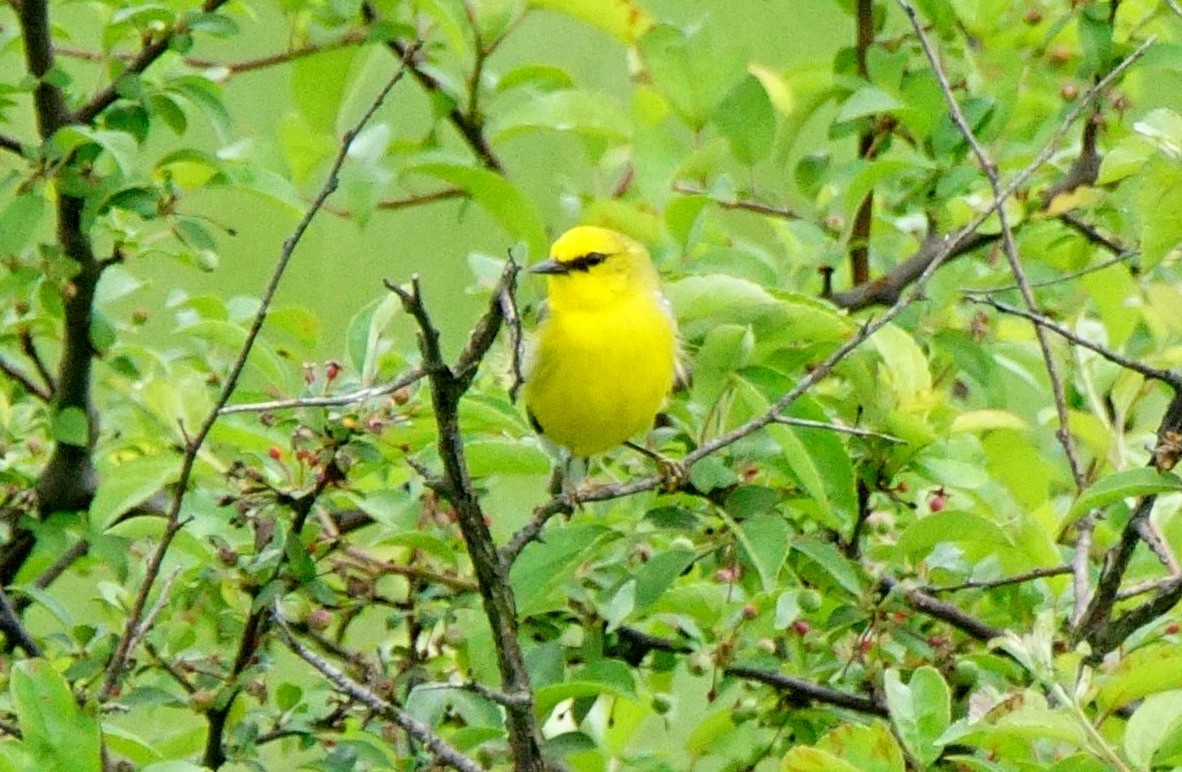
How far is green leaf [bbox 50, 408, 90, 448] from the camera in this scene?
2439 millimetres

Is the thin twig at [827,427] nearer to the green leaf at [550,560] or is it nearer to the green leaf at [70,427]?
the green leaf at [550,560]

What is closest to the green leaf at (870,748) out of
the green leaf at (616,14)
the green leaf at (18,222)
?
the green leaf at (18,222)

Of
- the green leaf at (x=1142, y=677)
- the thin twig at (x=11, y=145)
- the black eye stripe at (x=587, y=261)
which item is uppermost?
Result: the thin twig at (x=11, y=145)

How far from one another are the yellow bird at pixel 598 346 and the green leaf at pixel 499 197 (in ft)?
0.26

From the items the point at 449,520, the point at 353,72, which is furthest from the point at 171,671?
the point at 353,72

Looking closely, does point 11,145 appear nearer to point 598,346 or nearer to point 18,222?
point 18,222

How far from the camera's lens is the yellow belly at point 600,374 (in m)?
2.70

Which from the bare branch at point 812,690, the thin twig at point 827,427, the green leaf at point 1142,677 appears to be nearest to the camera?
the green leaf at point 1142,677

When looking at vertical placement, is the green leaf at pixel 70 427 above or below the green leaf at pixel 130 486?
below

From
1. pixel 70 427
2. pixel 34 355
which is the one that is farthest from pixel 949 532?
pixel 34 355

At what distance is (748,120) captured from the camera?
2631 millimetres

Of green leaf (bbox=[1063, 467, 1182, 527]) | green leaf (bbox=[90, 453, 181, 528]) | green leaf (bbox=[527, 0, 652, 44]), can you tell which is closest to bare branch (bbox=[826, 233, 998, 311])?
green leaf (bbox=[527, 0, 652, 44])

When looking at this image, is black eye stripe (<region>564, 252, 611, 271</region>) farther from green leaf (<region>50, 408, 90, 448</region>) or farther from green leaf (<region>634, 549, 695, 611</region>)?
green leaf (<region>634, 549, 695, 611</region>)

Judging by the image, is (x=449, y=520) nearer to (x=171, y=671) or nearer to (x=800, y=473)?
(x=171, y=671)
